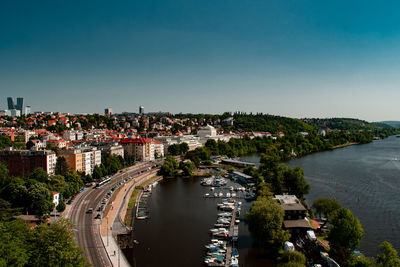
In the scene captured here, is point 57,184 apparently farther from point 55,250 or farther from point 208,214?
point 55,250

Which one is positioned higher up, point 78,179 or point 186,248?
point 78,179

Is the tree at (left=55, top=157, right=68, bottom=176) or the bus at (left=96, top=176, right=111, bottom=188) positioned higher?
the tree at (left=55, top=157, right=68, bottom=176)

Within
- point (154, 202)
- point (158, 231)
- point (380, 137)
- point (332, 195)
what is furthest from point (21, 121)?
point (380, 137)

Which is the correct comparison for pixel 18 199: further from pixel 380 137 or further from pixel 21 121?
pixel 380 137

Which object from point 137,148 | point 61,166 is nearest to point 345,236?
point 61,166

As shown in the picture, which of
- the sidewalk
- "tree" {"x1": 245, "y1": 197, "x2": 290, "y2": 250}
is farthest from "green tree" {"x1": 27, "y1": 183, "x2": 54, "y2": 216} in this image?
"tree" {"x1": 245, "y1": 197, "x2": 290, "y2": 250}

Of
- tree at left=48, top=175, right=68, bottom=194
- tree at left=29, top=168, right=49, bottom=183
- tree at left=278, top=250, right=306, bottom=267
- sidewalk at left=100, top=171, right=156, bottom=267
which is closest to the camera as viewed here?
tree at left=278, top=250, right=306, bottom=267

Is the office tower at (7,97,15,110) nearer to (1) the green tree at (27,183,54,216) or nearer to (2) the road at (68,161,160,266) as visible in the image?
(2) the road at (68,161,160,266)
